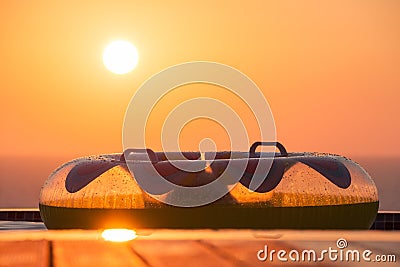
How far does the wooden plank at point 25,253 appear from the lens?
884 mm

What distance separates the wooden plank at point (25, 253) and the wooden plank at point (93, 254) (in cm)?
1

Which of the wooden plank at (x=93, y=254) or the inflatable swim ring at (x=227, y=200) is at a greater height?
the wooden plank at (x=93, y=254)

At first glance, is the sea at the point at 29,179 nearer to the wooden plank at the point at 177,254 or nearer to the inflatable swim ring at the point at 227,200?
the inflatable swim ring at the point at 227,200

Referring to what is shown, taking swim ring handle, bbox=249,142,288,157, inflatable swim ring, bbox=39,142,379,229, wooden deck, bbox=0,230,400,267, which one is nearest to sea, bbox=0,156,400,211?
swim ring handle, bbox=249,142,288,157

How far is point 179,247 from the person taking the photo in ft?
3.15

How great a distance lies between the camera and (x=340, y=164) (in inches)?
120

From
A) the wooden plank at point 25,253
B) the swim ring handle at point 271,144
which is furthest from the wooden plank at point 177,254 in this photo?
the swim ring handle at point 271,144

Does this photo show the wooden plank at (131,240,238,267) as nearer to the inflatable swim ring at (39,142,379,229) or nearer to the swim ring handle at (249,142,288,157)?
the inflatable swim ring at (39,142,379,229)

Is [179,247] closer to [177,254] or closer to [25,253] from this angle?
[177,254]

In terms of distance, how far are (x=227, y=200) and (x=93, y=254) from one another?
5.99 feet

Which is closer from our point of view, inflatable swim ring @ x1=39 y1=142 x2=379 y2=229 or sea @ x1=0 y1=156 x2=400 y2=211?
inflatable swim ring @ x1=39 y1=142 x2=379 y2=229

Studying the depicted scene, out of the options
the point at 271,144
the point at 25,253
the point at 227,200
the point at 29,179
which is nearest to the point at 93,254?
the point at 25,253

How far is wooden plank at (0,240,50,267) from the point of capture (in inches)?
34.8

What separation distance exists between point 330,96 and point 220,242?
20.5 ft
